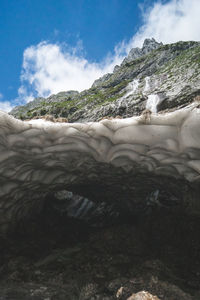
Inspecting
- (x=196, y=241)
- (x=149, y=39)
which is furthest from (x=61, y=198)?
(x=149, y=39)

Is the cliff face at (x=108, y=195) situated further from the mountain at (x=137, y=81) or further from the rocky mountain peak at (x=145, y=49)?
the rocky mountain peak at (x=145, y=49)

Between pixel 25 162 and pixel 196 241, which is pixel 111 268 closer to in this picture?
pixel 196 241

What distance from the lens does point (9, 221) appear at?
15.1ft

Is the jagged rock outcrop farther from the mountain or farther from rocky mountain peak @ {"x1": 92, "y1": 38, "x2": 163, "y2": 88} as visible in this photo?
rocky mountain peak @ {"x1": 92, "y1": 38, "x2": 163, "y2": 88}

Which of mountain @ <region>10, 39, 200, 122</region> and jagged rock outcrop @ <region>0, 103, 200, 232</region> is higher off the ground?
mountain @ <region>10, 39, 200, 122</region>

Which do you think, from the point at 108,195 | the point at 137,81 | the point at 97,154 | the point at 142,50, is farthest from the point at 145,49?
the point at 97,154

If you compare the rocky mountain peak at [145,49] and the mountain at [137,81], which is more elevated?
the rocky mountain peak at [145,49]

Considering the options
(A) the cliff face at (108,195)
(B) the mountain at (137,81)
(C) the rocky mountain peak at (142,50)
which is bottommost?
(A) the cliff face at (108,195)

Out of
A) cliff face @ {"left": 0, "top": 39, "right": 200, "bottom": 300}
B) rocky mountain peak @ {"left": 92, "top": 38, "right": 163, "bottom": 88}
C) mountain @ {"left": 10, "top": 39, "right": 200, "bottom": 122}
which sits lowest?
cliff face @ {"left": 0, "top": 39, "right": 200, "bottom": 300}

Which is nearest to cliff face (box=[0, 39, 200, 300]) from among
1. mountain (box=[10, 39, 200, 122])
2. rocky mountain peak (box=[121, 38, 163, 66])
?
mountain (box=[10, 39, 200, 122])

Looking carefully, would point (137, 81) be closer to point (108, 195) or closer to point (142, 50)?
point (108, 195)

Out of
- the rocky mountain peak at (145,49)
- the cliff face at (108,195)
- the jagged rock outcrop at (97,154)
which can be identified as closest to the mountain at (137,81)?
the cliff face at (108,195)

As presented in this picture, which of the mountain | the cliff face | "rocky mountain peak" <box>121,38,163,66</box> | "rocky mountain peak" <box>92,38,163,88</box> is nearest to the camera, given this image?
the cliff face

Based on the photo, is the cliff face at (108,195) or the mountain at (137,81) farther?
the mountain at (137,81)
